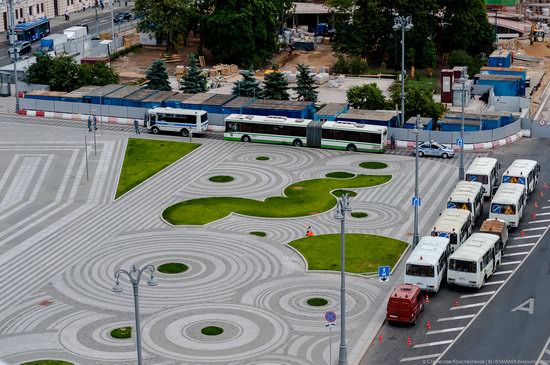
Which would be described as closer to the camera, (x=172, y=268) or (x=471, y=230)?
(x=172, y=268)

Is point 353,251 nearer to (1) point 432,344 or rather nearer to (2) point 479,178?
(1) point 432,344

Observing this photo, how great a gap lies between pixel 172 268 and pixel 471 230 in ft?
73.2

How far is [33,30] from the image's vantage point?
15612cm

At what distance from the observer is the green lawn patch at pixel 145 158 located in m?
85.7

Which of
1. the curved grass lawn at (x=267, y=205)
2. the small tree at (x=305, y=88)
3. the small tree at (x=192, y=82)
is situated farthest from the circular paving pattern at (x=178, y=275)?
the small tree at (x=192, y=82)

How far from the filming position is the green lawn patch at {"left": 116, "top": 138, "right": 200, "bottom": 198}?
85.7 metres

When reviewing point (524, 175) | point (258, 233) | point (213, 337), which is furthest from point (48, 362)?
point (524, 175)

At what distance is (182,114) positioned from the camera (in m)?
100

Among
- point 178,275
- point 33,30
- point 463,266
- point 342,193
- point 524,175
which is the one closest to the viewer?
point 463,266

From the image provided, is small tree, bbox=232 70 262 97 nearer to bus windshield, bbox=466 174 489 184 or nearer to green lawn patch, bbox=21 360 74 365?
bus windshield, bbox=466 174 489 184

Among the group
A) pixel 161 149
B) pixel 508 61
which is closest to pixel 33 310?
pixel 161 149

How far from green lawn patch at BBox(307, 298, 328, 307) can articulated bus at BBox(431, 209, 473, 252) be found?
1052 cm

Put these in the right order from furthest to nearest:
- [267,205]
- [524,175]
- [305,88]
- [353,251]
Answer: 1. [305,88]
2. [267,205]
3. [524,175]
4. [353,251]

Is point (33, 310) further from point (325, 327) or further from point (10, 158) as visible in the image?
point (10, 158)
